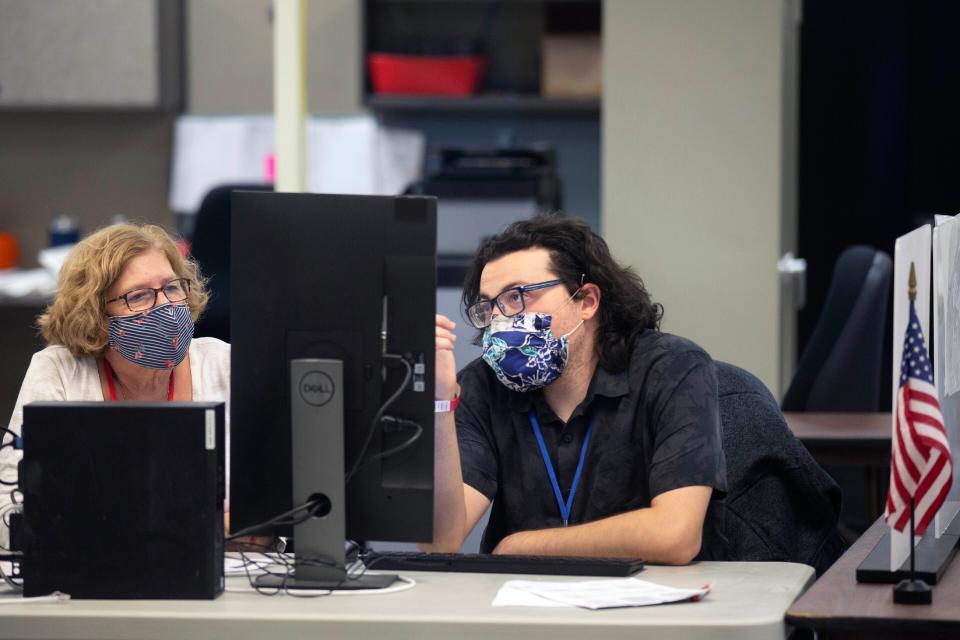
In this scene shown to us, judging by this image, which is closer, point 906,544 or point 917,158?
point 906,544

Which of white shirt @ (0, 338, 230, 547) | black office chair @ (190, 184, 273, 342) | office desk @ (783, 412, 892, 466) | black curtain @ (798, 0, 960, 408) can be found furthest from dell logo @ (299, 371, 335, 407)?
black curtain @ (798, 0, 960, 408)

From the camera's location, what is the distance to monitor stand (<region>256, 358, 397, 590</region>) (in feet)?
5.83

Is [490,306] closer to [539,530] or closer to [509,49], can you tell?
[539,530]

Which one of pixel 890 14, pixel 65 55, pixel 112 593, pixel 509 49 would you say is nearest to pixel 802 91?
pixel 890 14

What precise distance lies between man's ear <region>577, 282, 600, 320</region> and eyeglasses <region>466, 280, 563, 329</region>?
0.21 feet

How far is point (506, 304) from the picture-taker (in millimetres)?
2268

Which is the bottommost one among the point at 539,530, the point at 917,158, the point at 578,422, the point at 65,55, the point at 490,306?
the point at 539,530

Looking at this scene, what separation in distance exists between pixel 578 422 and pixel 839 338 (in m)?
1.35

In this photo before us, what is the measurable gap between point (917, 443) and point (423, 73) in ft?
11.9

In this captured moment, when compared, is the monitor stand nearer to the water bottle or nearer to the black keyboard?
the black keyboard

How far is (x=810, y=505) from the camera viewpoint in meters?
2.26

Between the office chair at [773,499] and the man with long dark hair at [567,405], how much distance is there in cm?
7

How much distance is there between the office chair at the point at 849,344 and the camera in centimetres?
337

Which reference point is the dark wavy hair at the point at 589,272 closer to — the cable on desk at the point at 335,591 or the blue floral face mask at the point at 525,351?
the blue floral face mask at the point at 525,351
